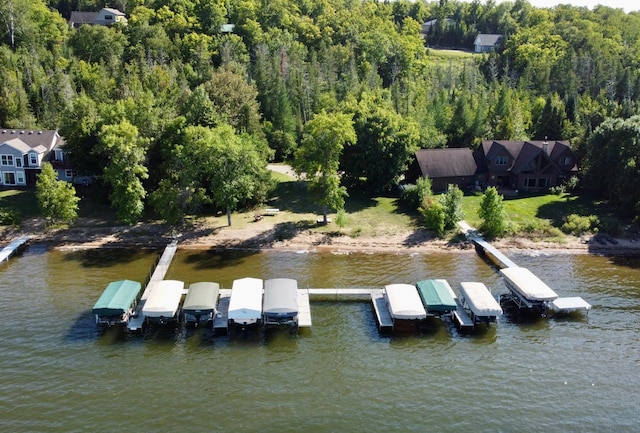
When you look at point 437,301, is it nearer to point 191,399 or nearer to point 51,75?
point 191,399

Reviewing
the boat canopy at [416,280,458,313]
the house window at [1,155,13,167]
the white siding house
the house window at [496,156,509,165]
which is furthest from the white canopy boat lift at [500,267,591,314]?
the house window at [1,155,13,167]

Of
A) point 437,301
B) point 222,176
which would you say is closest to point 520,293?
point 437,301

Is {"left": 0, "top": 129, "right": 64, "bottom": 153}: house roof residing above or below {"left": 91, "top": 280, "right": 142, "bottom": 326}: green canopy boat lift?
above

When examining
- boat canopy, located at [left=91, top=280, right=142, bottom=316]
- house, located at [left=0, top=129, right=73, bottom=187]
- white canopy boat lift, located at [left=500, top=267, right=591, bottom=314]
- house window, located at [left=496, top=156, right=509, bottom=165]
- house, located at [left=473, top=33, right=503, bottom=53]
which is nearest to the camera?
boat canopy, located at [left=91, top=280, right=142, bottom=316]

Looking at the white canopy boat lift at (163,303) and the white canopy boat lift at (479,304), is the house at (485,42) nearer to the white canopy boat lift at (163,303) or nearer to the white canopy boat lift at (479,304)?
the white canopy boat lift at (479,304)

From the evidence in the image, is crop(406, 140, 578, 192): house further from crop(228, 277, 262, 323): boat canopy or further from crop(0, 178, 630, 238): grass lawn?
crop(228, 277, 262, 323): boat canopy

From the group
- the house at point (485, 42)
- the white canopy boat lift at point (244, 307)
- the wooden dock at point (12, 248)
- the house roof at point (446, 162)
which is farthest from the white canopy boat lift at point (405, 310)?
the house at point (485, 42)
